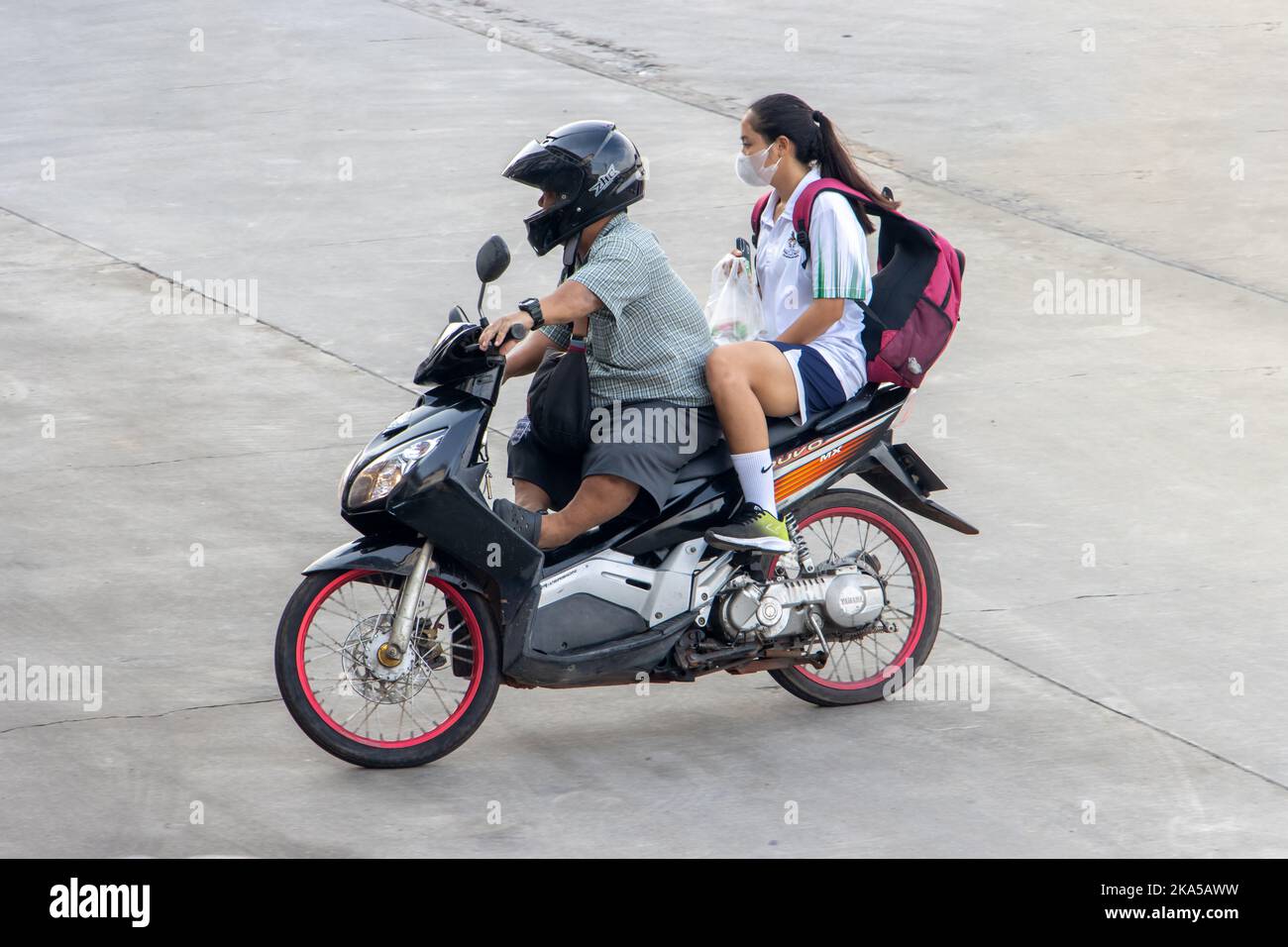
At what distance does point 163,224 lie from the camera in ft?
36.5

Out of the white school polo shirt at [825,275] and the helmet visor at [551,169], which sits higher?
the helmet visor at [551,169]

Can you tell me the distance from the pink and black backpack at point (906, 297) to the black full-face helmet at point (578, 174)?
683 millimetres

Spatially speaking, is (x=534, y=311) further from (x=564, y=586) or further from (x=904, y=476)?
(x=904, y=476)

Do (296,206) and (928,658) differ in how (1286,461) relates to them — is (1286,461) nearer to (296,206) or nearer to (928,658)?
(928,658)

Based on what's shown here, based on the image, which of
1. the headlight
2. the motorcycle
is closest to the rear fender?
the motorcycle

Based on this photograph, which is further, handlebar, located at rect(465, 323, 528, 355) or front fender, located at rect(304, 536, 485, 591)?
front fender, located at rect(304, 536, 485, 591)

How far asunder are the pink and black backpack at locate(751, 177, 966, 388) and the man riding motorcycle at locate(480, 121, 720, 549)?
0.53 meters

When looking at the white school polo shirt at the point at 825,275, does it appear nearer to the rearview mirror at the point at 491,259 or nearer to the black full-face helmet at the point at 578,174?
the black full-face helmet at the point at 578,174

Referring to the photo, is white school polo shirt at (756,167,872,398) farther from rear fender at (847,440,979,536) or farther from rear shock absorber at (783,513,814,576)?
rear shock absorber at (783,513,814,576)

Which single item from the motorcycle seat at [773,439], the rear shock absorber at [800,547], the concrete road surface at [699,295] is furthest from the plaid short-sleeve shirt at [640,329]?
the concrete road surface at [699,295]

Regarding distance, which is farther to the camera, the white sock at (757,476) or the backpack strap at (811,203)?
the backpack strap at (811,203)

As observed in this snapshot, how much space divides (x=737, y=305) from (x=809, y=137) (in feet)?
1.98

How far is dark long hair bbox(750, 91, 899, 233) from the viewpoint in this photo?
589cm

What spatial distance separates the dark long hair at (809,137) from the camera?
5.89m
